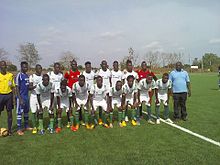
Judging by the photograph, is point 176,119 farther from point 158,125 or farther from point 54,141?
point 54,141

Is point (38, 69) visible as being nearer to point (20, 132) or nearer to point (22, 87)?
point (22, 87)

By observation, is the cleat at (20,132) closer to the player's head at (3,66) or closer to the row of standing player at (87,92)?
the row of standing player at (87,92)

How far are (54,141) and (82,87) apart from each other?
235cm

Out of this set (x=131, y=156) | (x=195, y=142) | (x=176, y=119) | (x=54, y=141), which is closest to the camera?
(x=131, y=156)

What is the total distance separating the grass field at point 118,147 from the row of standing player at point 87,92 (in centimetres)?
69

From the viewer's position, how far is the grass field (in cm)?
606

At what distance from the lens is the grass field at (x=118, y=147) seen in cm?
606

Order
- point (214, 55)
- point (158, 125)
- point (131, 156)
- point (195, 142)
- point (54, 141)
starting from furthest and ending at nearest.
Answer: point (214, 55), point (158, 125), point (54, 141), point (195, 142), point (131, 156)

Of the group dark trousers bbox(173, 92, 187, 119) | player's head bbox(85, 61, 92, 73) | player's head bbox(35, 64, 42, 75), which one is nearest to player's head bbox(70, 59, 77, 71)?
player's head bbox(85, 61, 92, 73)

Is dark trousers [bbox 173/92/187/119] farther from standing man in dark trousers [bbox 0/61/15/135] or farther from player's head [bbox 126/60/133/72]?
standing man in dark trousers [bbox 0/61/15/135]

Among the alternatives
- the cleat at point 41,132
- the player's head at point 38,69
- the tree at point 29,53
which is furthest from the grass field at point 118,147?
the tree at point 29,53

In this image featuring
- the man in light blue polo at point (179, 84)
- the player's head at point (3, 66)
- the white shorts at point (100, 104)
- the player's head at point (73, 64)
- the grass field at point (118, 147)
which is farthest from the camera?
the man in light blue polo at point (179, 84)

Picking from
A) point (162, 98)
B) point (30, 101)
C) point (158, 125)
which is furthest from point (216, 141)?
point (30, 101)

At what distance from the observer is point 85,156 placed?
633 cm
